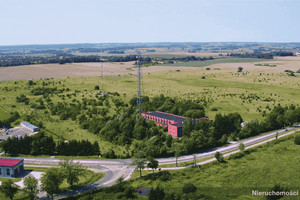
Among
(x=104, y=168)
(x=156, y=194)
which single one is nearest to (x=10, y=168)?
(x=104, y=168)

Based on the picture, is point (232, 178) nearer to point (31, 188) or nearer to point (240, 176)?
point (240, 176)

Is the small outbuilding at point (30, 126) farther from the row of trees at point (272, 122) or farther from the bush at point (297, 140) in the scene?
the bush at point (297, 140)

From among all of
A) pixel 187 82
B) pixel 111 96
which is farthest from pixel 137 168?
pixel 187 82

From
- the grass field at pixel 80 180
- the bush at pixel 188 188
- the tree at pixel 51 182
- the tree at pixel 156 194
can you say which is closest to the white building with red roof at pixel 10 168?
the grass field at pixel 80 180

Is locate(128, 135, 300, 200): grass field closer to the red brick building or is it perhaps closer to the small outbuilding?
the red brick building

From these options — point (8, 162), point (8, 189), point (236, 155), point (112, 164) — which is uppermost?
point (8, 162)

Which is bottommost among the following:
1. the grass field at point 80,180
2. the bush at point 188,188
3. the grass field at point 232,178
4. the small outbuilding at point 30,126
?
the grass field at point 80,180
